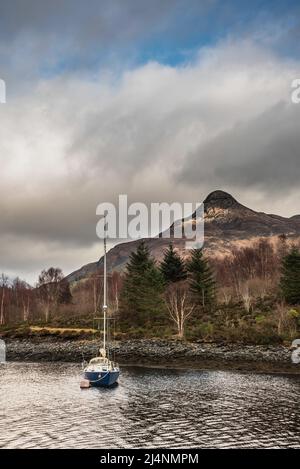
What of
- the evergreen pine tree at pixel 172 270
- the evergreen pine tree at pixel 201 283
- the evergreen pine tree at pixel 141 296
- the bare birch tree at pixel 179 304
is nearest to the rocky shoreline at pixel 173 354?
the bare birch tree at pixel 179 304

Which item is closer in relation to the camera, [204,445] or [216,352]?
[204,445]

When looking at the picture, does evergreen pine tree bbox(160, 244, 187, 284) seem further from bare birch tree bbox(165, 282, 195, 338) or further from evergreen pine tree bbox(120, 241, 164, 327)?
evergreen pine tree bbox(120, 241, 164, 327)

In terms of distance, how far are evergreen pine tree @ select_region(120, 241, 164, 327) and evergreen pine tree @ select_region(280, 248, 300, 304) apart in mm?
21440

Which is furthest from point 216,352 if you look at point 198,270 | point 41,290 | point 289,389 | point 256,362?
point 41,290

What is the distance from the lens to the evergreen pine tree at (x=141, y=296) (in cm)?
8262

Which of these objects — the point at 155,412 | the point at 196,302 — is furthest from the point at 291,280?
the point at 155,412

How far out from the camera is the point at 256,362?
57.3m

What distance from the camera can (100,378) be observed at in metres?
42.7

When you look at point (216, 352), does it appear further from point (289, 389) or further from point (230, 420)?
point (230, 420)

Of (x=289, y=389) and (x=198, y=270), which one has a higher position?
(x=198, y=270)

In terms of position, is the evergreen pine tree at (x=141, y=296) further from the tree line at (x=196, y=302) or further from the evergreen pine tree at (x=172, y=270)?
the evergreen pine tree at (x=172, y=270)

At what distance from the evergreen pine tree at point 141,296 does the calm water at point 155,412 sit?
30965 mm

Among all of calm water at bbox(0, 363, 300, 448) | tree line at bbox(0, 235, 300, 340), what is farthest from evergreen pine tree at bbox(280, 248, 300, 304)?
calm water at bbox(0, 363, 300, 448)
